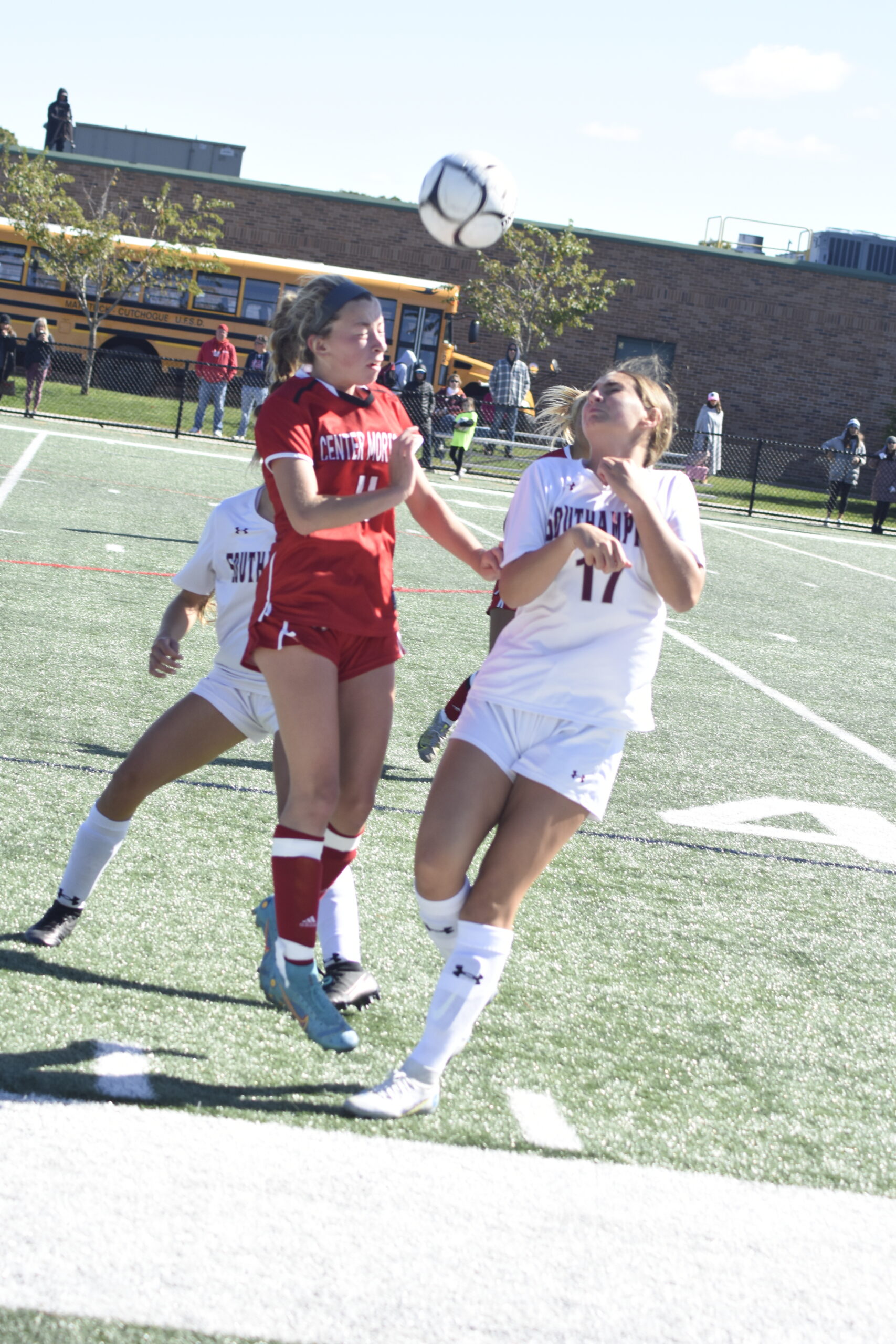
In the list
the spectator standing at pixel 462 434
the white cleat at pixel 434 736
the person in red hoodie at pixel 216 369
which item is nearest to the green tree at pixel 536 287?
the spectator standing at pixel 462 434

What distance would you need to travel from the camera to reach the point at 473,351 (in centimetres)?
3769

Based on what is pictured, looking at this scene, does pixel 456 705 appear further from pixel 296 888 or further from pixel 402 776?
pixel 296 888

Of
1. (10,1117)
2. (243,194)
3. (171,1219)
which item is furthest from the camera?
(243,194)

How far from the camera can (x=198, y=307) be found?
2959cm

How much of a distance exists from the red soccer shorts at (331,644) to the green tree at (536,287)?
32.5m

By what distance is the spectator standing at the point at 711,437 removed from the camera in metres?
25.0

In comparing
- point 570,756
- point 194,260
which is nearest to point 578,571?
point 570,756

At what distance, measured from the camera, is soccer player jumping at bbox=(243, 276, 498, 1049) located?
3164 mm

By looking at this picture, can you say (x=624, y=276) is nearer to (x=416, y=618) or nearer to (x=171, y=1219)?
(x=416, y=618)

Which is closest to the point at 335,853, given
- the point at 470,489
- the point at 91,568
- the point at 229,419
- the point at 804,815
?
the point at 804,815

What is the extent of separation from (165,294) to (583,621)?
28.4 metres

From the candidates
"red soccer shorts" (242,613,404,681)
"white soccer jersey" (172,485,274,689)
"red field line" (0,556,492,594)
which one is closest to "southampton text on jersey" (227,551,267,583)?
"white soccer jersey" (172,485,274,689)

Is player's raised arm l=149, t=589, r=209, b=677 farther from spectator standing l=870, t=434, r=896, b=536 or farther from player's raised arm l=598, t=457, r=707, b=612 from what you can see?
spectator standing l=870, t=434, r=896, b=536

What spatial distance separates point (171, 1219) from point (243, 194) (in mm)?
38071
